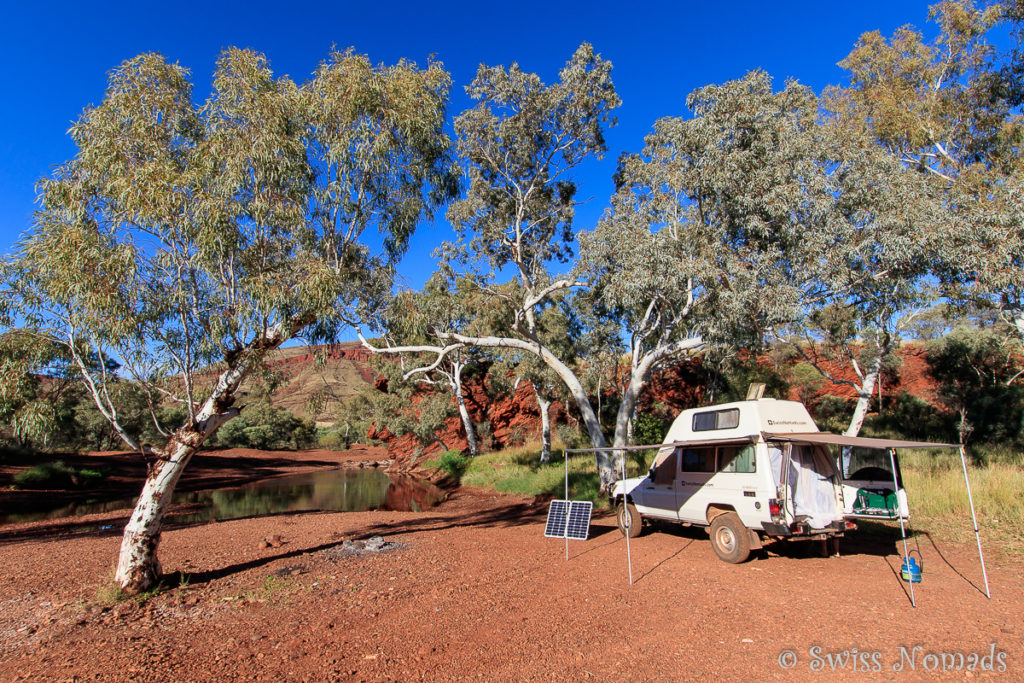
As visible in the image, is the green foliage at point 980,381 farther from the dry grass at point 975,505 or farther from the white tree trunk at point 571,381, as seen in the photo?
the white tree trunk at point 571,381

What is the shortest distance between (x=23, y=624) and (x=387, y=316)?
750 centimetres

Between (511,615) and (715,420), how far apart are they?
187 inches

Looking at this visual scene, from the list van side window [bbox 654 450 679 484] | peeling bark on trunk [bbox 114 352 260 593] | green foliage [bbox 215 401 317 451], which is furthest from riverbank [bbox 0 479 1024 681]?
green foliage [bbox 215 401 317 451]

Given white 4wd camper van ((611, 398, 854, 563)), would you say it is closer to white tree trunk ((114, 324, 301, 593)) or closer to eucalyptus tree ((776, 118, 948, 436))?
eucalyptus tree ((776, 118, 948, 436))

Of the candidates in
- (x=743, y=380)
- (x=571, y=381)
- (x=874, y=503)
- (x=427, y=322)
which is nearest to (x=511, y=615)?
(x=874, y=503)

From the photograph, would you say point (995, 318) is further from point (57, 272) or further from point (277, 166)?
point (57, 272)

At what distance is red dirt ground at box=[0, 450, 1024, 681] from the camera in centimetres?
471

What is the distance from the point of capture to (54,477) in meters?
24.5

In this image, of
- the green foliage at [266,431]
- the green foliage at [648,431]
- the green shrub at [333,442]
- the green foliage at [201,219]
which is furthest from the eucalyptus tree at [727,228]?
the green shrub at [333,442]

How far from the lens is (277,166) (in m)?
8.52

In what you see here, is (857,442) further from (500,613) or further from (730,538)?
(500,613)

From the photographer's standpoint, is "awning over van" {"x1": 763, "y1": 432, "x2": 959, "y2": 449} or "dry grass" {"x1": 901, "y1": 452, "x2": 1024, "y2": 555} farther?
"dry grass" {"x1": 901, "y1": 452, "x2": 1024, "y2": 555}

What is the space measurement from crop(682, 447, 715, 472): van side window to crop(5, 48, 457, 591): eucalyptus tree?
6.66 meters

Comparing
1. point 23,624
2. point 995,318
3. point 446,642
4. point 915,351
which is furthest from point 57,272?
point 915,351
